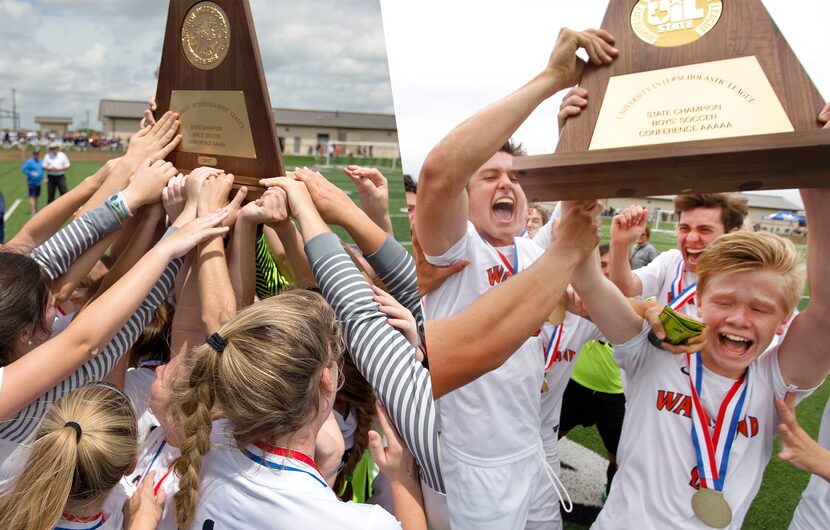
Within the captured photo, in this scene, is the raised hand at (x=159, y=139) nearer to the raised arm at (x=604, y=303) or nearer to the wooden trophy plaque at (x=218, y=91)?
the wooden trophy plaque at (x=218, y=91)

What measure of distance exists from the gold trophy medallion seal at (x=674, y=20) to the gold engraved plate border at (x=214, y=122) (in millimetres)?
599

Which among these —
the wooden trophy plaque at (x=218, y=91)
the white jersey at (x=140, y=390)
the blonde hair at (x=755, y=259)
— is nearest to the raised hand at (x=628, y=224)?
the blonde hair at (x=755, y=259)

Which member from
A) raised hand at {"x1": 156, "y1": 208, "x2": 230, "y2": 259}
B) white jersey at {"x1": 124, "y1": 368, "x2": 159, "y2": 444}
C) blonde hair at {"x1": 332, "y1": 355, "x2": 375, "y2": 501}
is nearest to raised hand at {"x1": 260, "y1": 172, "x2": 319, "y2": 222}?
raised hand at {"x1": 156, "y1": 208, "x2": 230, "y2": 259}

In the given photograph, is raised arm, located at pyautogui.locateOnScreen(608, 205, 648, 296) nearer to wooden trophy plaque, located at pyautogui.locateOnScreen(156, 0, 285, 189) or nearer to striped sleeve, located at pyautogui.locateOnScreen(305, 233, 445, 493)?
striped sleeve, located at pyautogui.locateOnScreen(305, 233, 445, 493)

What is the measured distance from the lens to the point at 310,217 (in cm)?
87

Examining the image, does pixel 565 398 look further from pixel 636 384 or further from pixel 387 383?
pixel 387 383

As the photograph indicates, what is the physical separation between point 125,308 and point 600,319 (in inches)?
30.3

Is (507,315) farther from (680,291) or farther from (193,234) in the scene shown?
(193,234)

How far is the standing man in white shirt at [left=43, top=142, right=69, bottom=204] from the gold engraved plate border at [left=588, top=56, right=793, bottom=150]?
4.54 ft

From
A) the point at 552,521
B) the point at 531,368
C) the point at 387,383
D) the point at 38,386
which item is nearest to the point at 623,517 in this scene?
the point at 552,521

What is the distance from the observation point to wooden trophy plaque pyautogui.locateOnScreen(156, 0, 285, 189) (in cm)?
88

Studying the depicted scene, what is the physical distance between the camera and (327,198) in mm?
903

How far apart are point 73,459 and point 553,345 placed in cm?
84

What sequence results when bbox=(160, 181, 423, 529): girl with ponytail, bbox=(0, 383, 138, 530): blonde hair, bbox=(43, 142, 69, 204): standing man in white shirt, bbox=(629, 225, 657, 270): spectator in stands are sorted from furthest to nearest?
bbox=(43, 142, 69, 204): standing man in white shirt < bbox=(0, 383, 138, 530): blonde hair < bbox=(160, 181, 423, 529): girl with ponytail < bbox=(629, 225, 657, 270): spectator in stands
